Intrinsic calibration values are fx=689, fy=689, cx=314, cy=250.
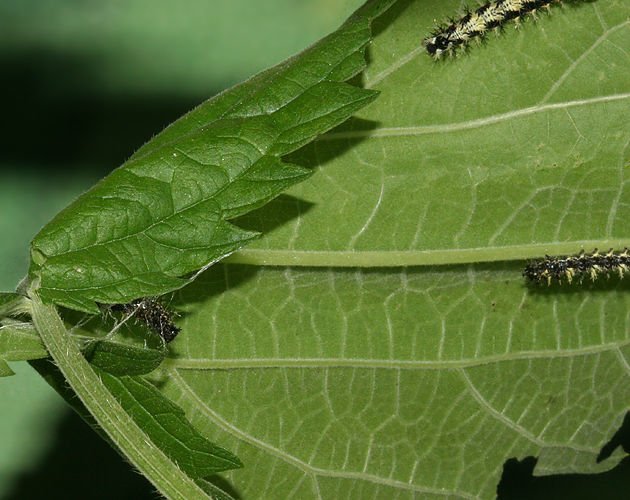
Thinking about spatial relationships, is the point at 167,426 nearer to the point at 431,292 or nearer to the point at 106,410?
the point at 106,410

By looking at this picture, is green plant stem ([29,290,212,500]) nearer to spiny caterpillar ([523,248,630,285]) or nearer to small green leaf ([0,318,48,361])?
small green leaf ([0,318,48,361])

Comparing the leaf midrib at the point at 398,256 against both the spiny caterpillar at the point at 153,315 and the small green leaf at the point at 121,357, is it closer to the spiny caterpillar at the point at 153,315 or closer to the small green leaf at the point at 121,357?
the spiny caterpillar at the point at 153,315

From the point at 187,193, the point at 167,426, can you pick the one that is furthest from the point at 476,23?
the point at 167,426

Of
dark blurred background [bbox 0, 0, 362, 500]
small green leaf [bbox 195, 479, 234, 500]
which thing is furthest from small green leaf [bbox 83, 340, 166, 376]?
dark blurred background [bbox 0, 0, 362, 500]

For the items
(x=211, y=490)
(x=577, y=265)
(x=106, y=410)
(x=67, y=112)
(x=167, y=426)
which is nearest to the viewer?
(x=106, y=410)

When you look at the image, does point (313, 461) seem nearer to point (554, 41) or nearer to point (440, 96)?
point (440, 96)

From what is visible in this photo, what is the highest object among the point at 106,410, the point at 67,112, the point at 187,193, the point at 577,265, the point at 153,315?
the point at 67,112
